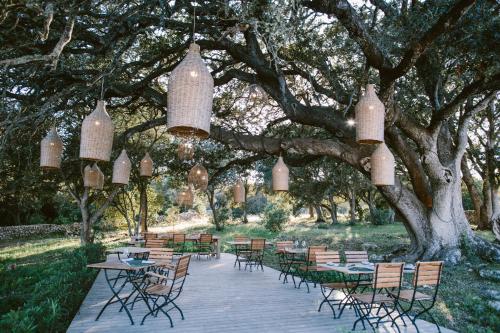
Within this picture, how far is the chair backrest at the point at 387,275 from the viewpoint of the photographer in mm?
4723

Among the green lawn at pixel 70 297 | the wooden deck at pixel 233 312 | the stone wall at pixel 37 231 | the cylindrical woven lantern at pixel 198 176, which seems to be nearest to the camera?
the green lawn at pixel 70 297

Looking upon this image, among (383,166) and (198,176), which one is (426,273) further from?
(198,176)

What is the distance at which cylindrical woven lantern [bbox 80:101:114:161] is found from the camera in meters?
4.47

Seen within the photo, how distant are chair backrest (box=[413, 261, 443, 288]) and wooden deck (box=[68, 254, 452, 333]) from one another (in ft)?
2.16

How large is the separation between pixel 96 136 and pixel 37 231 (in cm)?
2421

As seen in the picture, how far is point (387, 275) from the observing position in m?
4.82

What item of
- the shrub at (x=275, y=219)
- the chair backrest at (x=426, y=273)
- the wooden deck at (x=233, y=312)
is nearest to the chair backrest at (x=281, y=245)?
the wooden deck at (x=233, y=312)

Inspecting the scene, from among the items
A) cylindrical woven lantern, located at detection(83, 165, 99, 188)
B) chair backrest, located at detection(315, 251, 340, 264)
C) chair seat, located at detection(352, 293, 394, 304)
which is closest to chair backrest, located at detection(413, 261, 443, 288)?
chair seat, located at detection(352, 293, 394, 304)

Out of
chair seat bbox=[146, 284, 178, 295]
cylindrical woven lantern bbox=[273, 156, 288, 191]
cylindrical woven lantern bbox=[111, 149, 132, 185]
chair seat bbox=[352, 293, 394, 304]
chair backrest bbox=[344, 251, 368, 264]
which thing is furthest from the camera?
cylindrical woven lantern bbox=[273, 156, 288, 191]

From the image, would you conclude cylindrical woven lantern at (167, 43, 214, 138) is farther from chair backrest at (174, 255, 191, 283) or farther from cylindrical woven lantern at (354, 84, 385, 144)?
cylindrical woven lantern at (354, 84, 385, 144)

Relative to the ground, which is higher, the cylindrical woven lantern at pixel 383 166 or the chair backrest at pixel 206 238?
the cylindrical woven lantern at pixel 383 166

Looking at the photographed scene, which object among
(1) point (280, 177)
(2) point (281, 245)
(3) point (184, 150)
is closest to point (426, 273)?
(1) point (280, 177)

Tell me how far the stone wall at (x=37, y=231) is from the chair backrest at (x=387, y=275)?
24209 mm

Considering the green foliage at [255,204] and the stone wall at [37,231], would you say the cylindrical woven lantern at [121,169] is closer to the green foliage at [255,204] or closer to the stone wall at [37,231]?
the stone wall at [37,231]
